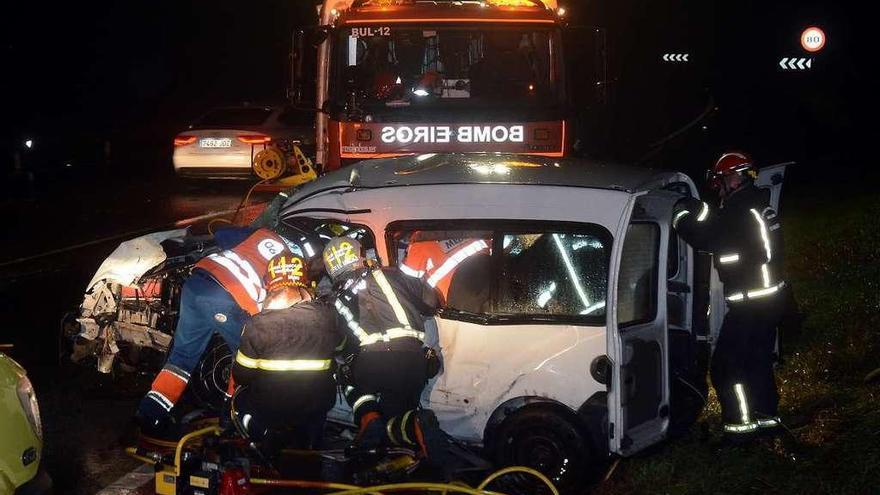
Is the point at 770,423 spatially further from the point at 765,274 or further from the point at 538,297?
the point at 538,297

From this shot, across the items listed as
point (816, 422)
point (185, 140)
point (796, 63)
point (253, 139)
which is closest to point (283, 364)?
point (816, 422)

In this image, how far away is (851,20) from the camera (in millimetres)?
24516

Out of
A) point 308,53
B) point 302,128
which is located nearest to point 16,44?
point 302,128

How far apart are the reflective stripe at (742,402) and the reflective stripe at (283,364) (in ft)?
7.74

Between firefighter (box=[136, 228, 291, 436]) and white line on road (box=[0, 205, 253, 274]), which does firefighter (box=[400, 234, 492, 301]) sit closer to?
firefighter (box=[136, 228, 291, 436])

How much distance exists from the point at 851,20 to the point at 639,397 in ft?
69.3

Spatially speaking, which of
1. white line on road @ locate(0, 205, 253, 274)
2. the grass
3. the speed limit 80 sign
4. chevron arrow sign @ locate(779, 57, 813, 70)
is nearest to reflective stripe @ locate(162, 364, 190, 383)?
the grass

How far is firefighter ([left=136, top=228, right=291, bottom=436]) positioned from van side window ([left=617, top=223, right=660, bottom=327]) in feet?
6.38

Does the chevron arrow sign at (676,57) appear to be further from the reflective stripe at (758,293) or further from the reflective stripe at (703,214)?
the reflective stripe at (703,214)

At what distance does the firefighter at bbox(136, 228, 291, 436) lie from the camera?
21.4 ft

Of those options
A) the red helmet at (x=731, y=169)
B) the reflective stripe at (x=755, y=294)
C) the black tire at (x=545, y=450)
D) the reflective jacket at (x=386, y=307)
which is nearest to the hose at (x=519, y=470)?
the black tire at (x=545, y=450)

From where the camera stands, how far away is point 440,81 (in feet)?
32.1

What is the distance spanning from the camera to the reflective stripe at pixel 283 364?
5.66 meters

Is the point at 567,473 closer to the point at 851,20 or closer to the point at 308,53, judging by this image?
the point at 308,53
